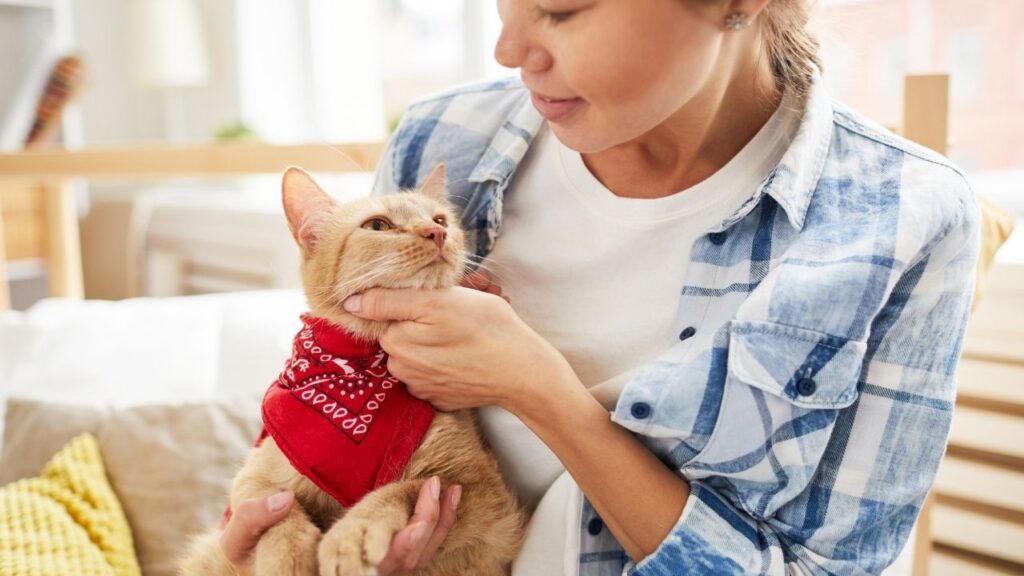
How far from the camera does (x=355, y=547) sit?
0.90m

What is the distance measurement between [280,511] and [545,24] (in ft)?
2.14

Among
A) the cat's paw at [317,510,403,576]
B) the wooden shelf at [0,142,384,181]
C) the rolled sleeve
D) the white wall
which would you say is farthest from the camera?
the white wall

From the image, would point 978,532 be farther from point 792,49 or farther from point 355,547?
point 355,547

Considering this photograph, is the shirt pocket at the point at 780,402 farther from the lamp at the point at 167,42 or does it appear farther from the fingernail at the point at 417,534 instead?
the lamp at the point at 167,42

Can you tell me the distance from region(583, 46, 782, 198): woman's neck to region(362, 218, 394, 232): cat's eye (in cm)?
32

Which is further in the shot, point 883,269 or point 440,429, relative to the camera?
point 440,429

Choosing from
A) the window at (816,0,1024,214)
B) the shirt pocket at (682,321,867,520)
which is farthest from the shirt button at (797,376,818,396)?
the window at (816,0,1024,214)

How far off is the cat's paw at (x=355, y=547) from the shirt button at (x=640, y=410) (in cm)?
32

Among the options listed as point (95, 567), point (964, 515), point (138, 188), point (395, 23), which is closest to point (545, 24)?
point (95, 567)

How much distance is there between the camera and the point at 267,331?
1.94 meters

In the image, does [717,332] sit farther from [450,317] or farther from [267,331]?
[267,331]

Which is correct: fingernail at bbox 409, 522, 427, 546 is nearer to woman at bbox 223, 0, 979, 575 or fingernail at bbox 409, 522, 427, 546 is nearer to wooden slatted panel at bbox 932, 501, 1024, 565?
woman at bbox 223, 0, 979, 575

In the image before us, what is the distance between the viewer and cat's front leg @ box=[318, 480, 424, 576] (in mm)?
896

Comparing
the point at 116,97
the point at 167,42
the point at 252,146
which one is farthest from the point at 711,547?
the point at 116,97
